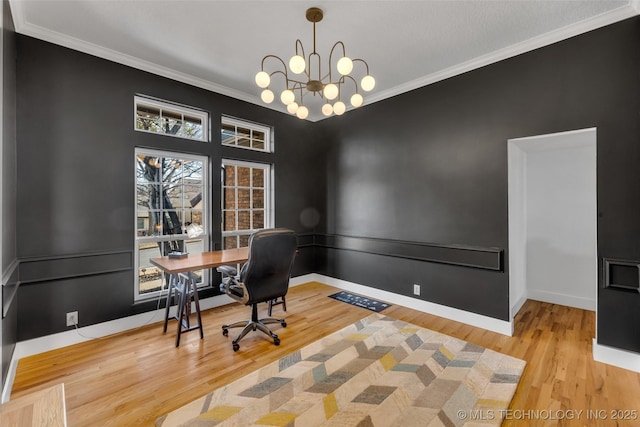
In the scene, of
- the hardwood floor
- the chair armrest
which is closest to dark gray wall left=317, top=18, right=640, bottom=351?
the hardwood floor

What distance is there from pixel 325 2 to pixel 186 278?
2.83m

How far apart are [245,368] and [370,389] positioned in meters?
1.07

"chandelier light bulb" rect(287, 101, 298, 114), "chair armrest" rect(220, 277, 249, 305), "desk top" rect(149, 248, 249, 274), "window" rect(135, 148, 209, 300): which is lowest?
"chair armrest" rect(220, 277, 249, 305)

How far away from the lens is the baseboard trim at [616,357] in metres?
2.27

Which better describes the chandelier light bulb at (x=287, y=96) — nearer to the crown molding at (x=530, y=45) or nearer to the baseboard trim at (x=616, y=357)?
the crown molding at (x=530, y=45)

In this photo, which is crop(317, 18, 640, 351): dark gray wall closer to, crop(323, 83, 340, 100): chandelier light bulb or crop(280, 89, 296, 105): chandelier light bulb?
crop(323, 83, 340, 100): chandelier light bulb

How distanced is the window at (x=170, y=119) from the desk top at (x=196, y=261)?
156 centimetres

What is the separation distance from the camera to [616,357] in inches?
92.4

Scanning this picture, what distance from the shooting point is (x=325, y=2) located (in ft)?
7.30

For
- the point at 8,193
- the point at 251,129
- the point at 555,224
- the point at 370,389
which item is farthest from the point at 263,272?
the point at 555,224

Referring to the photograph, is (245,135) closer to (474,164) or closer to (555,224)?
(474,164)

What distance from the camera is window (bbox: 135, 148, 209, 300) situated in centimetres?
326

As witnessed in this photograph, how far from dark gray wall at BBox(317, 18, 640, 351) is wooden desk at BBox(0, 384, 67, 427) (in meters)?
3.48

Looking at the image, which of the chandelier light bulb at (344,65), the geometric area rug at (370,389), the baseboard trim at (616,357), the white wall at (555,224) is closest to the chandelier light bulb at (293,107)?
the chandelier light bulb at (344,65)
